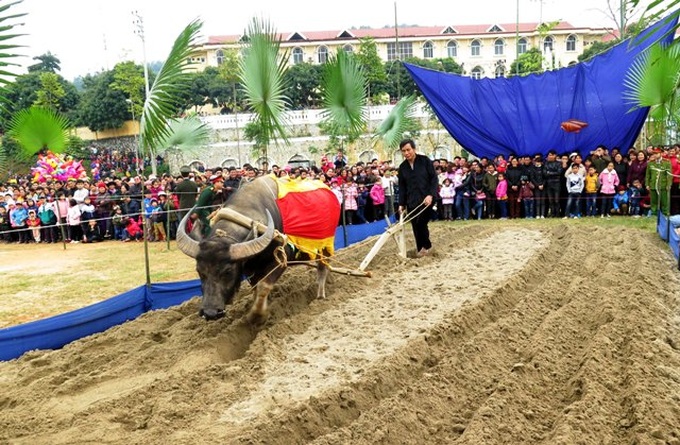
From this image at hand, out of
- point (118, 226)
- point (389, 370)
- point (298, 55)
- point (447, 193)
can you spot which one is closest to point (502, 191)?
point (447, 193)

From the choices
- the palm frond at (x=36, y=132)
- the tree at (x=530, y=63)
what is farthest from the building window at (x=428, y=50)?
the palm frond at (x=36, y=132)

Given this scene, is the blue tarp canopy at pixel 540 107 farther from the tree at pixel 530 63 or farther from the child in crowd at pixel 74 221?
the tree at pixel 530 63

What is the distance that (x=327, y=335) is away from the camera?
6.89m

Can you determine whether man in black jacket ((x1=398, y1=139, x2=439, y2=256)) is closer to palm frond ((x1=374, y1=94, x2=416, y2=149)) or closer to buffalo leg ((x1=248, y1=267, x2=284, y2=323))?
buffalo leg ((x1=248, y1=267, x2=284, y2=323))

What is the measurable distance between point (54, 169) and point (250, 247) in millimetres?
14831

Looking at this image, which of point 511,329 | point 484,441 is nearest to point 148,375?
point 484,441

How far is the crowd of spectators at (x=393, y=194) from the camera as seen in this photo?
1545 cm

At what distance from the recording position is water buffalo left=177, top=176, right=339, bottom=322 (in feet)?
21.7

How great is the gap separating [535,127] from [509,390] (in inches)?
523

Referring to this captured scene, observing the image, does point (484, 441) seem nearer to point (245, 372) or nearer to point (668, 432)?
point (668, 432)

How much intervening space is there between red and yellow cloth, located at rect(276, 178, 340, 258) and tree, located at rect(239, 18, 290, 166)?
1.34 m

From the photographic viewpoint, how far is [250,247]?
6762mm

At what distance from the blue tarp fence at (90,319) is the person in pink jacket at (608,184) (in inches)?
419

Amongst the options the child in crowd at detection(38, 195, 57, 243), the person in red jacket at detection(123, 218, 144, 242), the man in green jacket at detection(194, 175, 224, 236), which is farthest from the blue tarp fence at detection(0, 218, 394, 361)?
the child in crowd at detection(38, 195, 57, 243)
